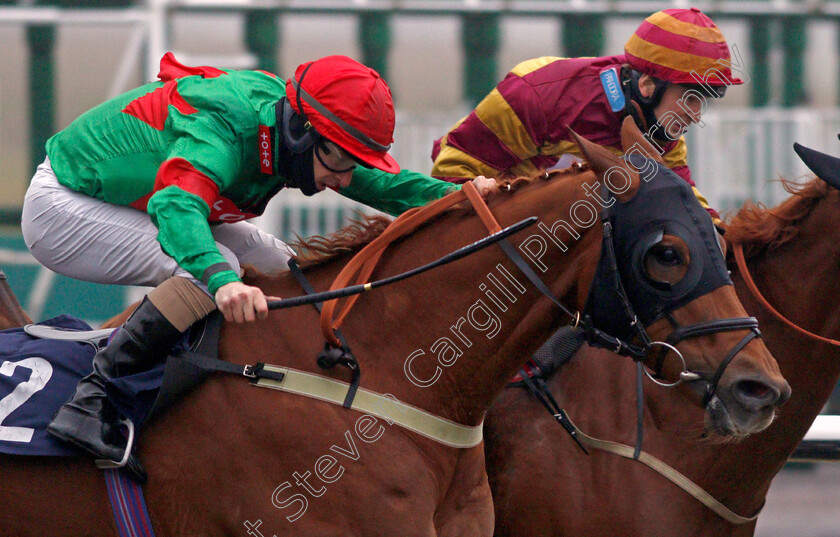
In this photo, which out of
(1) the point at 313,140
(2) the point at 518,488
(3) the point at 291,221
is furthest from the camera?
(3) the point at 291,221

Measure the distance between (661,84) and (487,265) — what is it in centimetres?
132

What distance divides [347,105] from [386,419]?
2.97ft

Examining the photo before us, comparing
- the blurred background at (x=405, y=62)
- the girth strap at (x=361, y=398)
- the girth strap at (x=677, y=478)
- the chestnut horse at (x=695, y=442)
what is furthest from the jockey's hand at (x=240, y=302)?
the blurred background at (x=405, y=62)

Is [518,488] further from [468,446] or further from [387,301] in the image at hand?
[387,301]

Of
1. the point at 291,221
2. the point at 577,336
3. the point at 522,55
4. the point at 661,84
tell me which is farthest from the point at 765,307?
the point at 522,55

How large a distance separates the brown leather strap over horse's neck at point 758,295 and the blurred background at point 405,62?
525 cm

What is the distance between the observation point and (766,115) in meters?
8.76

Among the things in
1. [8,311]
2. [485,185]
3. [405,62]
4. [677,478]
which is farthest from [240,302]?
[405,62]

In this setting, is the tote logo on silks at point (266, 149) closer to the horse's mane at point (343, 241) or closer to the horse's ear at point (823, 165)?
the horse's mane at point (343, 241)

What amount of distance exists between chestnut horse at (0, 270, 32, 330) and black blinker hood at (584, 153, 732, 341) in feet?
6.76

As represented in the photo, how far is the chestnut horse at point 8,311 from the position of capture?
3471 mm

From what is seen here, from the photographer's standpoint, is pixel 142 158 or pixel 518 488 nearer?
pixel 142 158

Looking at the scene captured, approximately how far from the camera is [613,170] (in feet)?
8.69

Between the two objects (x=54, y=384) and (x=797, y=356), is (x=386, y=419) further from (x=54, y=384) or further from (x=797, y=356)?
(x=797, y=356)
